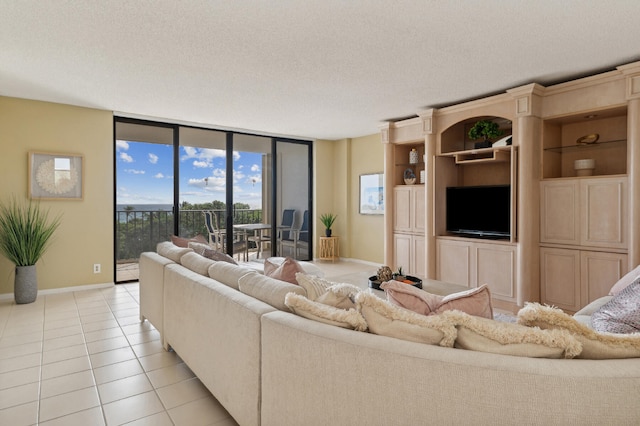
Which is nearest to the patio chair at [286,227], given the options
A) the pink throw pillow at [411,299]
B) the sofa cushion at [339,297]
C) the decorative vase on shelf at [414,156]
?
the decorative vase on shelf at [414,156]

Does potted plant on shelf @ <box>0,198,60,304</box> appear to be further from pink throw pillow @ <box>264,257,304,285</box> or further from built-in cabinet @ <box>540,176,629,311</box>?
built-in cabinet @ <box>540,176,629,311</box>

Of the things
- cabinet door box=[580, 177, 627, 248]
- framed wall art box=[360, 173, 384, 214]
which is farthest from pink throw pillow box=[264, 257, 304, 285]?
framed wall art box=[360, 173, 384, 214]

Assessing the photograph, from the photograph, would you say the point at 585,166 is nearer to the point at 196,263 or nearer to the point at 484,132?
the point at 484,132

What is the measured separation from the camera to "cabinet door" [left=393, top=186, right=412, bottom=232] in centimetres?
532

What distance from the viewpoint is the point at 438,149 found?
4844 millimetres

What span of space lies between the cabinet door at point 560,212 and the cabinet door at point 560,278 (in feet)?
0.46

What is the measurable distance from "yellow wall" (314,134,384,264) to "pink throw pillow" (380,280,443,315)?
17.0ft

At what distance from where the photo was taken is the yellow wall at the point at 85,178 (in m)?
4.34

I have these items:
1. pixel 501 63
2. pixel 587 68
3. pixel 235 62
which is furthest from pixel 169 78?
pixel 587 68

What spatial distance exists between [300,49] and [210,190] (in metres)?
3.72

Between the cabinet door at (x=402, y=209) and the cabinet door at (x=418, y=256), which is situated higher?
the cabinet door at (x=402, y=209)

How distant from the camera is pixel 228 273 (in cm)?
223

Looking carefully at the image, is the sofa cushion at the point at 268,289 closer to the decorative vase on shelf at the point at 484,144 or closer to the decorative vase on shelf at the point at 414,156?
the decorative vase on shelf at the point at 484,144

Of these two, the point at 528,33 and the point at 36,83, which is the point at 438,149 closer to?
the point at 528,33
